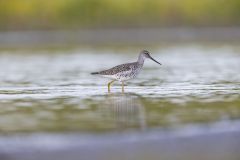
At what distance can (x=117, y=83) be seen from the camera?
58.1 feet

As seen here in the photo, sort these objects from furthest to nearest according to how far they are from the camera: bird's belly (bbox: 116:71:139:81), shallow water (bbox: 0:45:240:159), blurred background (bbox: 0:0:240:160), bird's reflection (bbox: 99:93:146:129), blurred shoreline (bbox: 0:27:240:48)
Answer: blurred shoreline (bbox: 0:27:240:48) < bird's belly (bbox: 116:71:139:81) < bird's reflection (bbox: 99:93:146:129) < shallow water (bbox: 0:45:240:159) < blurred background (bbox: 0:0:240:160)

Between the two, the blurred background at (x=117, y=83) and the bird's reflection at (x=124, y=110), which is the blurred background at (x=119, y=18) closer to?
the blurred background at (x=117, y=83)

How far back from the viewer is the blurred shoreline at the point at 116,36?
3409cm

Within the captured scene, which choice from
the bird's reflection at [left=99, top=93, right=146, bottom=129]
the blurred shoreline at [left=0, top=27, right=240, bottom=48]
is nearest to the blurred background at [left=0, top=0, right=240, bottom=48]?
the blurred shoreline at [left=0, top=27, right=240, bottom=48]

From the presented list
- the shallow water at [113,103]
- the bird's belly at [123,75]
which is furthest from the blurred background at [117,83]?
the bird's belly at [123,75]

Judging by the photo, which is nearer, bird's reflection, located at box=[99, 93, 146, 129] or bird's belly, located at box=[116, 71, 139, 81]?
bird's reflection, located at box=[99, 93, 146, 129]

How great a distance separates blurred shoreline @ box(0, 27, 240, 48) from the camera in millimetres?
34094

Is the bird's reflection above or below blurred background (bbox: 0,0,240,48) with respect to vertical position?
below

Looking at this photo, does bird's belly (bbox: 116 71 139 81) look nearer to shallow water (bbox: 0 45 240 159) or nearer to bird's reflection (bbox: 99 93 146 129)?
shallow water (bbox: 0 45 240 159)

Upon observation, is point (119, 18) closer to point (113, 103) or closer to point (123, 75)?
point (123, 75)

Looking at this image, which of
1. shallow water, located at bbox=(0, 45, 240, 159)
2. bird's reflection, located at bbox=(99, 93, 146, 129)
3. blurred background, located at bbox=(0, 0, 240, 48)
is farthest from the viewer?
blurred background, located at bbox=(0, 0, 240, 48)

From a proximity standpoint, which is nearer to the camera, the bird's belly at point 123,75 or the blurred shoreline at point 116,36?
the bird's belly at point 123,75

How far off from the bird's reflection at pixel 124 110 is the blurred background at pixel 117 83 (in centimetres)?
2

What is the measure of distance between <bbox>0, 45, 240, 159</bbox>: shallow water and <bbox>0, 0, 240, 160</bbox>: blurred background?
0.02 metres
